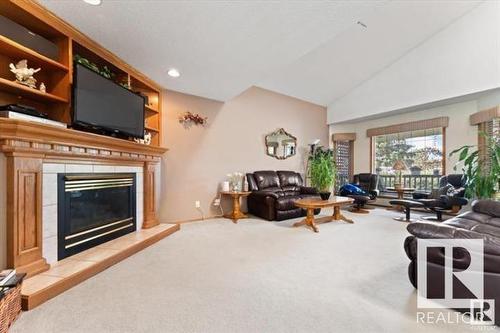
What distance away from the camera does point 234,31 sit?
101 inches

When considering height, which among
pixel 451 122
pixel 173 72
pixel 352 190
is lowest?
pixel 352 190

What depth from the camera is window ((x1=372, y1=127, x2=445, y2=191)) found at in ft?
18.5

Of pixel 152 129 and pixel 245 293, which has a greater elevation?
pixel 152 129

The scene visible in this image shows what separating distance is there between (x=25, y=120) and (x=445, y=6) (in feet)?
20.8

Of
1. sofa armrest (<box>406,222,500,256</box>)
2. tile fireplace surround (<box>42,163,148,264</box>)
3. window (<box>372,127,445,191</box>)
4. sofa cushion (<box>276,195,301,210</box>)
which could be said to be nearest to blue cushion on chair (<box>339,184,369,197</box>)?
window (<box>372,127,445,191</box>)

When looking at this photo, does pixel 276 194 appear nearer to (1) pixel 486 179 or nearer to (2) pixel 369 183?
(2) pixel 369 183

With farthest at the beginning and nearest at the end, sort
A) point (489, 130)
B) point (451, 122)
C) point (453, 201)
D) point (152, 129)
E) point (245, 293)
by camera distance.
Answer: point (451, 122) → point (489, 130) → point (453, 201) → point (152, 129) → point (245, 293)

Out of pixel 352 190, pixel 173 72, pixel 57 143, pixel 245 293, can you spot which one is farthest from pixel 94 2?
pixel 352 190

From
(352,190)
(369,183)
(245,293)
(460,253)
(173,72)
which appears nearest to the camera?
(460,253)

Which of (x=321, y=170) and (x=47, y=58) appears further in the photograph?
(x=321, y=170)

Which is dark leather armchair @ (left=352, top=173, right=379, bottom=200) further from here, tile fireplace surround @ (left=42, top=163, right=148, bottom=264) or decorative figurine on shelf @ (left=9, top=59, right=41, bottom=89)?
decorative figurine on shelf @ (left=9, top=59, right=41, bottom=89)

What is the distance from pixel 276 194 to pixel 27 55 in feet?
12.4

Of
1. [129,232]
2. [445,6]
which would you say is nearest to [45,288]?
[129,232]

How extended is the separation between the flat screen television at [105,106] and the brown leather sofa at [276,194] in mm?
2436
